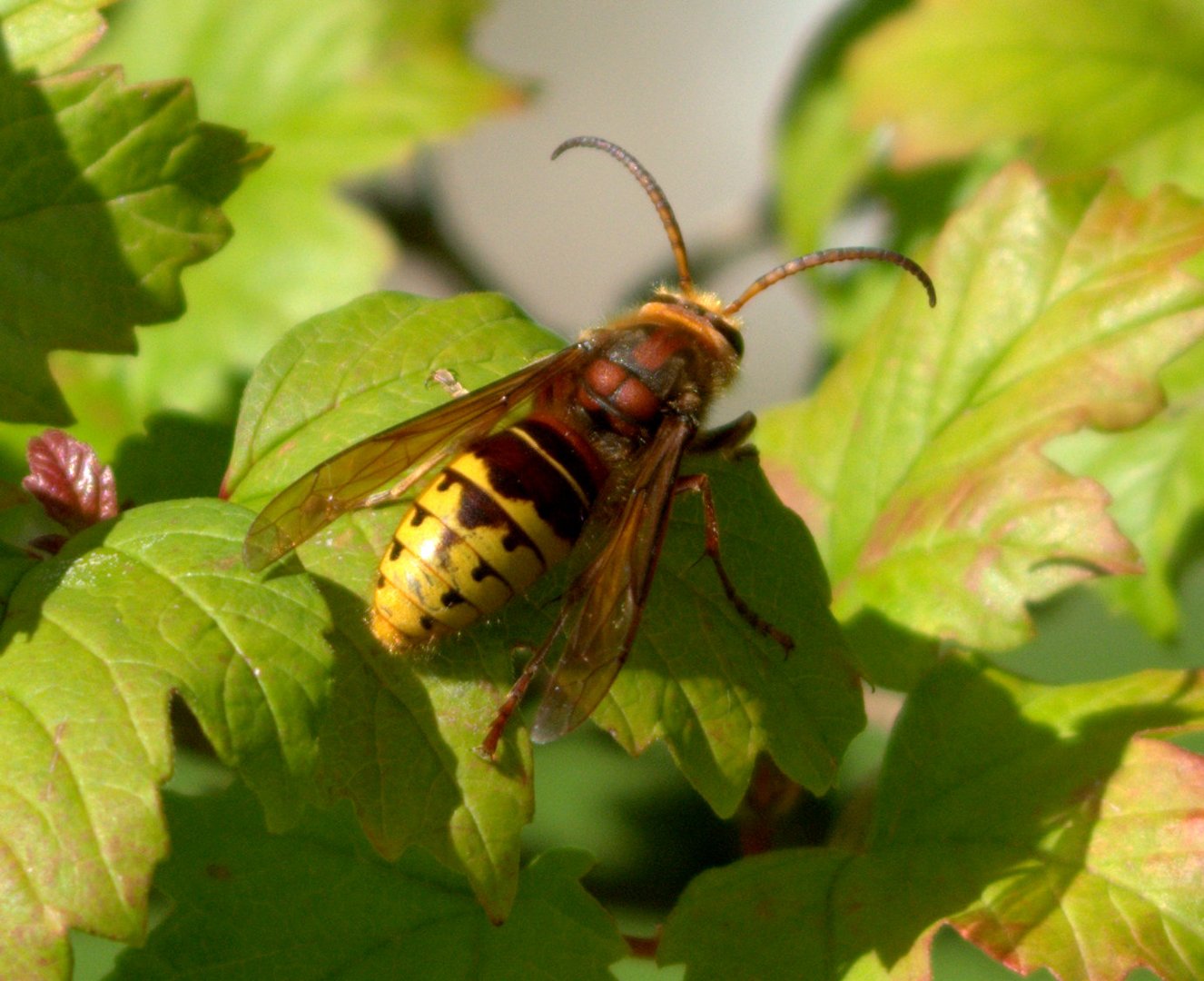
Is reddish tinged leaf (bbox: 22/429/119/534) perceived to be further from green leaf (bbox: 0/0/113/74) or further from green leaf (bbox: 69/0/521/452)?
green leaf (bbox: 69/0/521/452)

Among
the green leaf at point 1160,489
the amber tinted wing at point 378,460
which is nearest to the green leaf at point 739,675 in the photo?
the amber tinted wing at point 378,460

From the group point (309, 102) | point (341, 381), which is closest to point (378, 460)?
point (341, 381)

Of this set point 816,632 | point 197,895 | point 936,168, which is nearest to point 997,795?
point 816,632

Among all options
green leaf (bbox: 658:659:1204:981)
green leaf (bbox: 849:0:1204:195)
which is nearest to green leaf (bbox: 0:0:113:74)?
green leaf (bbox: 658:659:1204:981)

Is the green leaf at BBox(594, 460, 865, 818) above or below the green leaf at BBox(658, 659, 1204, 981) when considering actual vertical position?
above

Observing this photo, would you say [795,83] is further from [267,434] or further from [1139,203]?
[267,434]

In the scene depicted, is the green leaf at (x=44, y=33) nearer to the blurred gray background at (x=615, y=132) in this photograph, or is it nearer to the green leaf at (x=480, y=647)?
the green leaf at (x=480, y=647)
